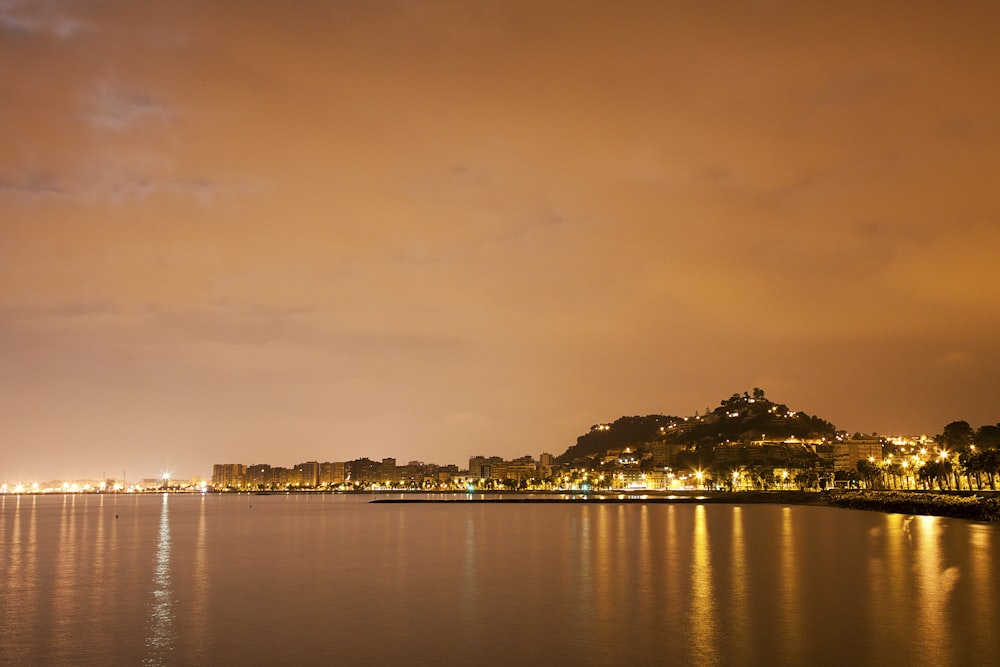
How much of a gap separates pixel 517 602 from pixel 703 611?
5859mm

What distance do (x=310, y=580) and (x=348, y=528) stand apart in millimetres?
35706

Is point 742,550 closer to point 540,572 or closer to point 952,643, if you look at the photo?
point 540,572

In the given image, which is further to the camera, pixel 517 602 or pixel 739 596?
pixel 739 596

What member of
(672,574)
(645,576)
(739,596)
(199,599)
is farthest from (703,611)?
(199,599)

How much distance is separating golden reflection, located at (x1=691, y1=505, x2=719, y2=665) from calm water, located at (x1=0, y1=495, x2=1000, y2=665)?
0.10m

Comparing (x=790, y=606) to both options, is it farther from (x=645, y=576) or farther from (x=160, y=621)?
(x=160, y=621)

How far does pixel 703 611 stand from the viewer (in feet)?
78.5

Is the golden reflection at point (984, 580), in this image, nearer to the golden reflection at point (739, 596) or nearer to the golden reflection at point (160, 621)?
the golden reflection at point (739, 596)

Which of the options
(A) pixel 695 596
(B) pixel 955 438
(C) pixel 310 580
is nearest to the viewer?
(A) pixel 695 596

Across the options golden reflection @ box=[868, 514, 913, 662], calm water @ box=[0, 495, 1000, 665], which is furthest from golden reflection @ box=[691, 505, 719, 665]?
golden reflection @ box=[868, 514, 913, 662]

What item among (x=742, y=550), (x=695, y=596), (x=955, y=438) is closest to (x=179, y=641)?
(x=695, y=596)

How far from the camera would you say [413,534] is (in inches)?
2311

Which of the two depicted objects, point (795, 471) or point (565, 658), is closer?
point (565, 658)

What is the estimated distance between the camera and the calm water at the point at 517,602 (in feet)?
62.6
